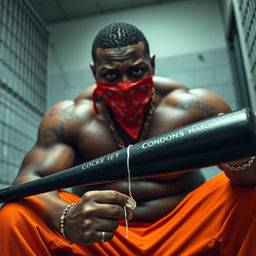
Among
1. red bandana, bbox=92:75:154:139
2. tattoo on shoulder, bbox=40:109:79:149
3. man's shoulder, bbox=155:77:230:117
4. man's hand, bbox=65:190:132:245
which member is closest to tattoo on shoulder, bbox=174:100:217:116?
man's shoulder, bbox=155:77:230:117

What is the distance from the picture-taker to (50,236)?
0.70 m

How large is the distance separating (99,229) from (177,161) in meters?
0.21

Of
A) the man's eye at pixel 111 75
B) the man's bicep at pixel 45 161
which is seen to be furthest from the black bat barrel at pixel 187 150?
the man's eye at pixel 111 75

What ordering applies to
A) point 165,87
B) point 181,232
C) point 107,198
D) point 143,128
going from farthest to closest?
point 165,87 → point 143,128 → point 181,232 → point 107,198

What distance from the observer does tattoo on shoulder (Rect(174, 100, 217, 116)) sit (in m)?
1.05

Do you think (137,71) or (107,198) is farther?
(137,71)

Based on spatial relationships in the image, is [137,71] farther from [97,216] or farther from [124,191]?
[97,216]

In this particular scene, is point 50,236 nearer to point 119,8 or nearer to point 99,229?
point 99,229

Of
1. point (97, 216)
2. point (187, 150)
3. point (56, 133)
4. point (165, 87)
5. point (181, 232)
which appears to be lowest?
point (181, 232)

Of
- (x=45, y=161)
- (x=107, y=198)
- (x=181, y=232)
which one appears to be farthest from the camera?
(x=45, y=161)

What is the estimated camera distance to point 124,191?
0.94m

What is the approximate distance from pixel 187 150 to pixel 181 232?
0.34m

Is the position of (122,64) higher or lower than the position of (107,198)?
higher

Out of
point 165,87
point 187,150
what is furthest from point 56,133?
point 187,150
